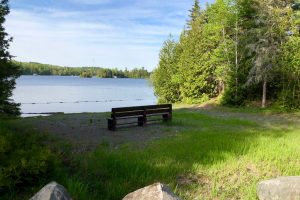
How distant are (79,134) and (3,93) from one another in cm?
494

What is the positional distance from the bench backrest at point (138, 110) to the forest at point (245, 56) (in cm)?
1113

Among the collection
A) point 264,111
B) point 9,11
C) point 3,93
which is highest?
point 9,11

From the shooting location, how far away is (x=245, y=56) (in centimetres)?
2839

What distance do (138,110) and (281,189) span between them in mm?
9697

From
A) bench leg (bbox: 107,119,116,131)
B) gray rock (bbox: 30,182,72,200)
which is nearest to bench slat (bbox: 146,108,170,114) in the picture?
bench leg (bbox: 107,119,116,131)

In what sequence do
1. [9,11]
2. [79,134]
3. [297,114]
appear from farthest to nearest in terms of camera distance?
[297,114] < [9,11] < [79,134]

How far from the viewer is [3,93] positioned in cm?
1510

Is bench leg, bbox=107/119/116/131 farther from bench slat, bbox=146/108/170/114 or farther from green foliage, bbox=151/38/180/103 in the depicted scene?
green foliage, bbox=151/38/180/103

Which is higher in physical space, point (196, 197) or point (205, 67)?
point (205, 67)

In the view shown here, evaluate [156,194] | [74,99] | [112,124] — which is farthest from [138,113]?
[74,99]

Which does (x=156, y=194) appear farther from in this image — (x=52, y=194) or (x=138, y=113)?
(x=138, y=113)

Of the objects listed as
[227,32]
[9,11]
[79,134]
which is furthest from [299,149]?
[227,32]

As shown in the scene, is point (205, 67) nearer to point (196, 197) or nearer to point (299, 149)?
point (299, 149)

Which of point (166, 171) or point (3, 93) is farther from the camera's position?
point (3, 93)
